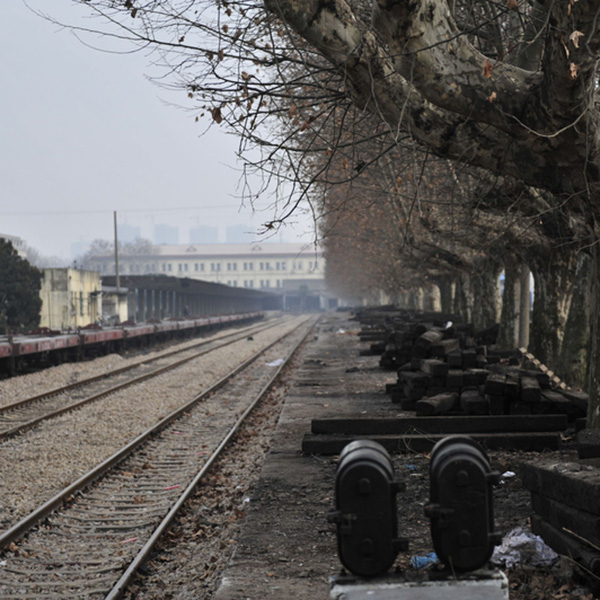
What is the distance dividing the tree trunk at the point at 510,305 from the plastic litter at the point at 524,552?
16.5 metres

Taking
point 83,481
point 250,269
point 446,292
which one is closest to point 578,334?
point 83,481

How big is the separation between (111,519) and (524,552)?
460cm

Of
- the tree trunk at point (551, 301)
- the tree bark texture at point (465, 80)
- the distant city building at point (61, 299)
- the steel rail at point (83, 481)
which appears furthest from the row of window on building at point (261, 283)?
the tree bark texture at point (465, 80)

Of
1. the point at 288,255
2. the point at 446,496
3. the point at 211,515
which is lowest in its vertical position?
the point at 211,515

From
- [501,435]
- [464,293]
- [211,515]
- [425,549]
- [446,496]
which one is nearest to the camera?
[446,496]

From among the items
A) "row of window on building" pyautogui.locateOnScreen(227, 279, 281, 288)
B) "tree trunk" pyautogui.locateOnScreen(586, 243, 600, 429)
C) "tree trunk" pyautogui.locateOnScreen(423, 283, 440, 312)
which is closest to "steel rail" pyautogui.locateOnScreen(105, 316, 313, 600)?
"tree trunk" pyautogui.locateOnScreen(586, 243, 600, 429)

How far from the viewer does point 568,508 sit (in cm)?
541

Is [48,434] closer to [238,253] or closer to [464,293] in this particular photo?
[464,293]

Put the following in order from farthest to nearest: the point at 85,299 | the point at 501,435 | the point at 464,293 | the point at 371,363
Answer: the point at 85,299 < the point at 464,293 < the point at 371,363 < the point at 501,435

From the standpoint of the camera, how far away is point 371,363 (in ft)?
77.8

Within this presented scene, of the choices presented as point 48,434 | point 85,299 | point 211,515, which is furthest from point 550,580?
point 85,299

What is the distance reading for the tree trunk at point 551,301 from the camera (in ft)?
52.6

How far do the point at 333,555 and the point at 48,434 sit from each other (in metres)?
8.13

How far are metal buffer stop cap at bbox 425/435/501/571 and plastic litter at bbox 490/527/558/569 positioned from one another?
1990 mm
